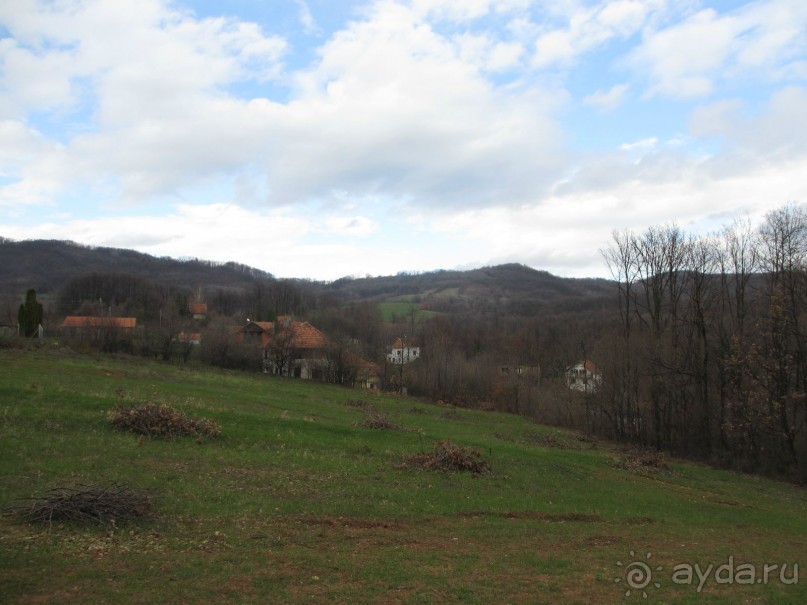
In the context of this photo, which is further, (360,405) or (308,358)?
(308,358)

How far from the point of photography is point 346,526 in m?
9.75

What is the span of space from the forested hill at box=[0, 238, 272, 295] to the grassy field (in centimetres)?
10104

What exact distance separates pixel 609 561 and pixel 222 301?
111653 mm

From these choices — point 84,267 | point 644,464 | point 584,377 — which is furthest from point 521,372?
point 84,267

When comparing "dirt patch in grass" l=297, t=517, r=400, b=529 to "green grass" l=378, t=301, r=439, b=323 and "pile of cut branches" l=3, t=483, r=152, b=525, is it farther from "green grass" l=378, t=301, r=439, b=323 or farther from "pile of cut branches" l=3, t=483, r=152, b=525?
"green grass" l=378, t=301, r=439, b=323

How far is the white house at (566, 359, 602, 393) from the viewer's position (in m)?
40.3

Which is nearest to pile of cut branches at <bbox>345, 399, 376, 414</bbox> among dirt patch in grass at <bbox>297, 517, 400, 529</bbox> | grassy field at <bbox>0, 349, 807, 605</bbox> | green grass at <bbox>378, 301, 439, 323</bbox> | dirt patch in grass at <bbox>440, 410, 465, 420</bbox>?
dirt patch in grass at <bbox>440, 410, 465, 420</bbox>

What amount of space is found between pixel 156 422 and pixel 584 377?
3635 centimetres

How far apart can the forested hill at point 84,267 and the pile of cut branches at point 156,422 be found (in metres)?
99.5

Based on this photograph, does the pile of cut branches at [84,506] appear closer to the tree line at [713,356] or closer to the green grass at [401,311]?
the tree line at [713,356]

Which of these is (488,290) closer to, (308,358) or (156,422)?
(308,358)

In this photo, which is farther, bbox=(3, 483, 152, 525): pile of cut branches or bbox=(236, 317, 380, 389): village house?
bbox=(236, 317, 380, 389): village house

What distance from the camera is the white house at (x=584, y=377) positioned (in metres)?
40.3

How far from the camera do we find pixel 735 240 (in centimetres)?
3475
